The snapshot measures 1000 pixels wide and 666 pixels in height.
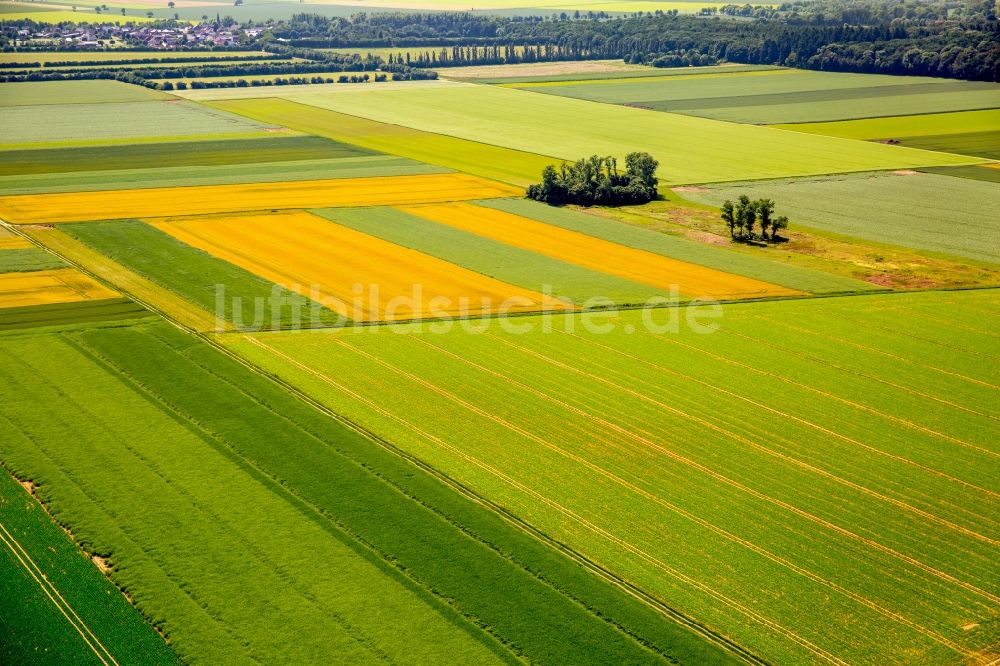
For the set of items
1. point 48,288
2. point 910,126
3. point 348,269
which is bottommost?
point 48,288

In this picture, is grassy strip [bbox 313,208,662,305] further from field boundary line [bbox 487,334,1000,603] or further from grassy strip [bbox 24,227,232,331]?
field boundary line [bbox 487,334,1000,603]

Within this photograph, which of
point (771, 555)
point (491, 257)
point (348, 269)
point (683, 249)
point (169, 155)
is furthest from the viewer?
point (169, 155)

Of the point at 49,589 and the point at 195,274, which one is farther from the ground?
the point at 195,274

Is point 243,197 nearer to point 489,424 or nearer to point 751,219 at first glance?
point 751,219

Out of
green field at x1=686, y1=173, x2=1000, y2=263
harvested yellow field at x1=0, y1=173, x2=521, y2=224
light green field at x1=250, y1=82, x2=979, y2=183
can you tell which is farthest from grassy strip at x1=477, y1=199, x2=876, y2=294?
light green field at x1=250, y1=82, x2=979, y2=183

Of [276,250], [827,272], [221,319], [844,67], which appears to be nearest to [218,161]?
[276,250]

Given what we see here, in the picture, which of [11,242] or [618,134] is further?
A: [618,134]

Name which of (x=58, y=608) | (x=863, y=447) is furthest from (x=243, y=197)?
(x=58, y=608)
